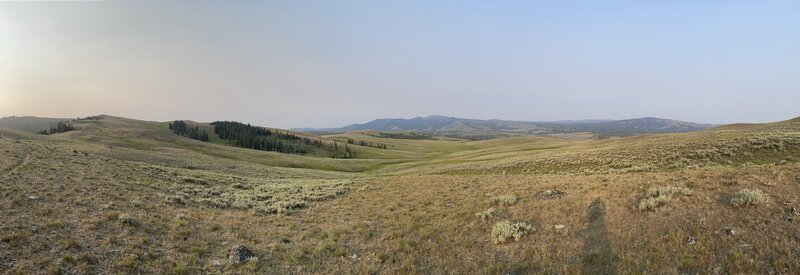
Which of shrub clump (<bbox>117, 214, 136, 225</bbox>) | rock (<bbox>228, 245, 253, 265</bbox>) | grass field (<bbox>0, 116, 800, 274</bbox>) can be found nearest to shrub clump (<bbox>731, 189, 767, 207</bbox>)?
grass field (<bbox>0, 116, 800, 274</bbox>)

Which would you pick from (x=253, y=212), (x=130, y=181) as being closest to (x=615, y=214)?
(x=253, y=212)

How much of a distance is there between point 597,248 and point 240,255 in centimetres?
1130

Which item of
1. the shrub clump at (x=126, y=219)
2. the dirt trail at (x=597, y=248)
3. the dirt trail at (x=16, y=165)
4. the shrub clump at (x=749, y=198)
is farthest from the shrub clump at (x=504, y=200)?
the dirt trail at (x=16, y=165)

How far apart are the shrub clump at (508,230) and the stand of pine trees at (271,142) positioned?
109361mm

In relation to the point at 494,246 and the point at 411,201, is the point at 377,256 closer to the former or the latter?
the point at 494,246

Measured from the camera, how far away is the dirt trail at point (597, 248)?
9.33 m

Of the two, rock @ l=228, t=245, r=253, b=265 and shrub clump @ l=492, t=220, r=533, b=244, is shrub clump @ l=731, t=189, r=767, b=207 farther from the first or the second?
rock @ l=228, t=245, r=253, b=265

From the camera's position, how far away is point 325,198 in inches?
997

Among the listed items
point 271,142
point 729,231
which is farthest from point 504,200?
point 271,142

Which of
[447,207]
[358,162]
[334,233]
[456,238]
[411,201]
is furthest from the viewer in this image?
[358,162]

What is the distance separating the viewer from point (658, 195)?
43.4ft

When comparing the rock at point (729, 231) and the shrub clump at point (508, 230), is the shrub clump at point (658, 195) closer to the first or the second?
the rock at point (729, 231)

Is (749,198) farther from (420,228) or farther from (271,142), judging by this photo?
(271,142)

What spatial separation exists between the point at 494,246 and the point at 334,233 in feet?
22.2
